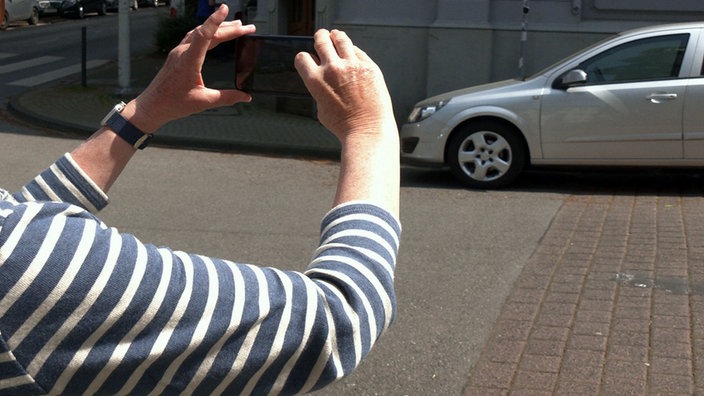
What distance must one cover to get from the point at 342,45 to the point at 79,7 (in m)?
37.4

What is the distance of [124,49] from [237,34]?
15817 mm

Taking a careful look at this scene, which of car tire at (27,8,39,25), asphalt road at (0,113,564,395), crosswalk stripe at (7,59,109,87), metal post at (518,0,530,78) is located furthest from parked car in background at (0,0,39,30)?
metal post at (518,0,530,78)

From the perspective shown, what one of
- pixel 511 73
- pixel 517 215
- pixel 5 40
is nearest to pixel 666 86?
pixel 517 215

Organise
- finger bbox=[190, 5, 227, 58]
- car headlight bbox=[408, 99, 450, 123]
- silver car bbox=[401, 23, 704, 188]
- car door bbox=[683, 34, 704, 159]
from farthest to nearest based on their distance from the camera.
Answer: car headlight bbox=[408, 99, 450, 123]
silver car bbox=[401, 23, 704, 188]
car door bbox=[683, 34, 704, 159]
finger bbox=[190, 5, 227, 58]

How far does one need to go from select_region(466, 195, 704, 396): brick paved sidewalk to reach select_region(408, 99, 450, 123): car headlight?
2.69 m

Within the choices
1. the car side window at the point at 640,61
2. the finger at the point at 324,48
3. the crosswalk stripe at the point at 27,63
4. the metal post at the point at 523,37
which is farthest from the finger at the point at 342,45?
the crosswalk stripe at the point at 27,63

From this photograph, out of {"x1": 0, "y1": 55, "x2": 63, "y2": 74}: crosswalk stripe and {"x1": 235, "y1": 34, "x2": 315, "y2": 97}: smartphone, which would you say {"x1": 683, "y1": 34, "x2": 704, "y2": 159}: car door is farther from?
{"x1": 0, "y1": 55, "x2": 63, "y2": 74}: crosswalk stripe

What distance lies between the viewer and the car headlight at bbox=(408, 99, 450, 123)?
11148mm

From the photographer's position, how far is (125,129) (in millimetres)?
2162

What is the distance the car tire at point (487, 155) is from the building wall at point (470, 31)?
4.30 m

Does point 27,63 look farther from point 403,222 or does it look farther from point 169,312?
point 169,312

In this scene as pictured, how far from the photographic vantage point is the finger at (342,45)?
5.59 feet

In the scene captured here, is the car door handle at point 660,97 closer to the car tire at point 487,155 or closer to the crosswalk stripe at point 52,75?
the car tire at point 487,155

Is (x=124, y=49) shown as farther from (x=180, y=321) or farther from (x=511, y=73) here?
(x=180, y=321)
